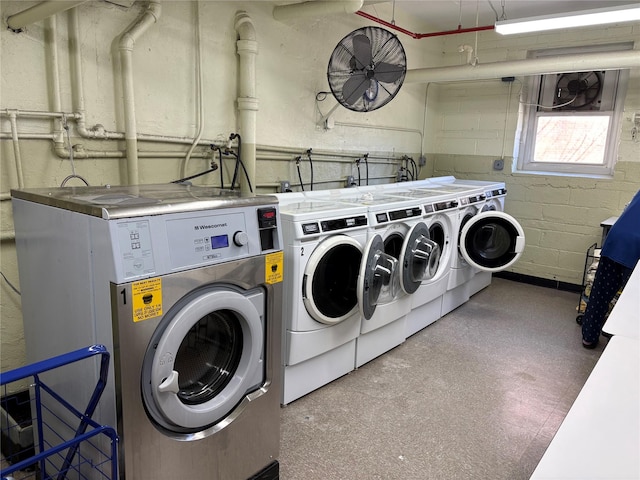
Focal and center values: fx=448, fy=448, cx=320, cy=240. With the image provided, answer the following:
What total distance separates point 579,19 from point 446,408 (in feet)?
9.14

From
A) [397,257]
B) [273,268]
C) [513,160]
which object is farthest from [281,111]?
[513,160]

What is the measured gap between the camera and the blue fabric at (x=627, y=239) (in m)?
2.92

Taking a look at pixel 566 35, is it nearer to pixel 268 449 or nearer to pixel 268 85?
pixel 268 85

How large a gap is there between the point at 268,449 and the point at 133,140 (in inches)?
70.7

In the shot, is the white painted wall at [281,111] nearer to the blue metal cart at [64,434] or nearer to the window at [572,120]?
the window at [572,120]

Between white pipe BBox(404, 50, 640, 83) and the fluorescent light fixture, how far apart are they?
1.89 ft

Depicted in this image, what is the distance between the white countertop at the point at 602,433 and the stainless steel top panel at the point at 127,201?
48.6 inches

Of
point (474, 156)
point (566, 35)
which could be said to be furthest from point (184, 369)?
point (566, 35)

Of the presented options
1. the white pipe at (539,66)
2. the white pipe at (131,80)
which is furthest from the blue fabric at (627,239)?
the white pipe at (131,80)

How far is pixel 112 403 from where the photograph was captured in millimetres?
1449

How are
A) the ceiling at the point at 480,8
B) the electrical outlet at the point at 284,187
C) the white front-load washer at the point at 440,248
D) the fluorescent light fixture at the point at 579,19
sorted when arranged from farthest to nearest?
the ceiling at the point at 480,8, the electrical outlet at the point at 284,187, the white front-load washer at the point at 440,248, the fluorescent light fixture at the point at 579,19

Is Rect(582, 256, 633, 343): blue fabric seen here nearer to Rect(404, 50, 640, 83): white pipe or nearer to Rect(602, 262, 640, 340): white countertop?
Rect(602, 262, 640, 340): white countertop

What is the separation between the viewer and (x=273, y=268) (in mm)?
1842

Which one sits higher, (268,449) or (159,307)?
(159,307)
